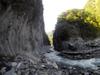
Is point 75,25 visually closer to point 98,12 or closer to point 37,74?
point 98,12

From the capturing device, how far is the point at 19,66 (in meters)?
12.6

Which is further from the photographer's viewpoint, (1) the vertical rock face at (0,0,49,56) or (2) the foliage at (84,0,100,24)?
(2) the foliage at (84,0,100,24)

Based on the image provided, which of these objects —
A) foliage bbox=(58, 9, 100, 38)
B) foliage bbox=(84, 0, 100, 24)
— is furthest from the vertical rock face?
foliage bbox=(84, 0, 100, 24)

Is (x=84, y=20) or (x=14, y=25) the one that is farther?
(x=84, y=20)

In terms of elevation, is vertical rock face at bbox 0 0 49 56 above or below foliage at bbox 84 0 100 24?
below

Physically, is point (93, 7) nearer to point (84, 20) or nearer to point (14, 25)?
point (84, 20)

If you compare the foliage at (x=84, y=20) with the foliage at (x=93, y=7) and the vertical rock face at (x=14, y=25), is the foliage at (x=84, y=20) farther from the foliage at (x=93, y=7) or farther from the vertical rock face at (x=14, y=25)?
the vertical rock face at (x=14, y=25)

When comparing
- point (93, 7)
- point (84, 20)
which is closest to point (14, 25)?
point (84, 20)

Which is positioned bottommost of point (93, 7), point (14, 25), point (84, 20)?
point (14, 25)

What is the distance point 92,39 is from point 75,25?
11.8 ft

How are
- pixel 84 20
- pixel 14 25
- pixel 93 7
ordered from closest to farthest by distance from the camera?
pixel 14 25, pixel 84 20, pixel 93 7

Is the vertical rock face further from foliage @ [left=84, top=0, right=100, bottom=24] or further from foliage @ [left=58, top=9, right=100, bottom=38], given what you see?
foliage @ [left=84, top=0, right=100, bottom=24]

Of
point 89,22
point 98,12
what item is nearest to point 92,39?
point 89,22

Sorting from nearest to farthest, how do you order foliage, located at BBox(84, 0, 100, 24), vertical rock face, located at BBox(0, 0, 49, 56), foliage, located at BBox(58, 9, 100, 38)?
vertical rock face, located at BBox(0, 0, 49, 56)
foliage, located at BBox(58, 9, 100, 38)
foliage, located at BBox(84, 0, 100, 24)
